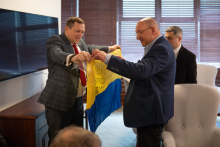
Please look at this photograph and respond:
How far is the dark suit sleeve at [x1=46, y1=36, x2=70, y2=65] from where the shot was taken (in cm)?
164

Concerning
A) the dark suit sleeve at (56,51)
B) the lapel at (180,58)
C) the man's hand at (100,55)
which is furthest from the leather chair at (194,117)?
the dark suit sleeve at (56,51)

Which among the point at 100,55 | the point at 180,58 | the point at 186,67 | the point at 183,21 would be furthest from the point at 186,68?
the point at 183,21

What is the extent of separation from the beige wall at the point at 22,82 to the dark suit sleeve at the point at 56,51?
2.56 feet

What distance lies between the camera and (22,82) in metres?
2.60

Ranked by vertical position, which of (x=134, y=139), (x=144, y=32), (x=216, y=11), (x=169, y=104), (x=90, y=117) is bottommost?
(x=134, y=139)

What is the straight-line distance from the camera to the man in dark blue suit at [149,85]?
56.7 inches

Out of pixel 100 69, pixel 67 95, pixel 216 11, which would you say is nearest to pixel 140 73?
pixel 100 69

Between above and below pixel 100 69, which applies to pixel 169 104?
below

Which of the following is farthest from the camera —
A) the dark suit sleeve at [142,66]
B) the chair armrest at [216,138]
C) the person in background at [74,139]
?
the chair armrest at [216,138]

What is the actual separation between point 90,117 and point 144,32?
2.82ft

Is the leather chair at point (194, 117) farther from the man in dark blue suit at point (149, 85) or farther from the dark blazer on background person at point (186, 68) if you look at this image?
the dark blazer on background person at point (186, 68)

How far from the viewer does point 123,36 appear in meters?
4.71

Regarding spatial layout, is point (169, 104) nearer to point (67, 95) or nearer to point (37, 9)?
point (67, 95)

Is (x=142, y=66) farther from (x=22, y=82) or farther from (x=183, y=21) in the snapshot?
(x=183, y=21)
